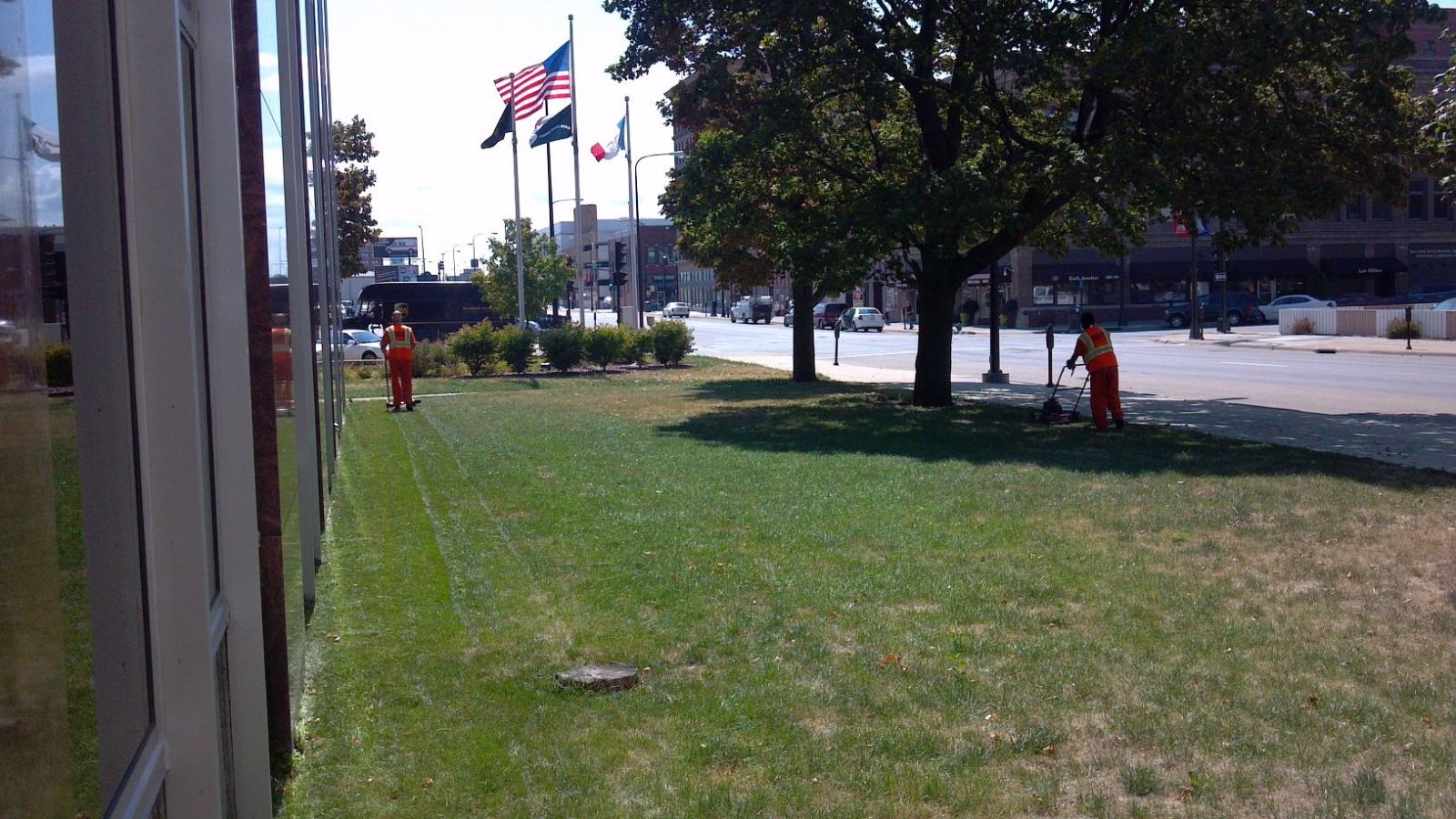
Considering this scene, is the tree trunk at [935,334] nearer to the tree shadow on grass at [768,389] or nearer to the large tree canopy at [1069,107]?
the large tree canopy at [1069,107]

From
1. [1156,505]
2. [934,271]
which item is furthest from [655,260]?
[1156,505]

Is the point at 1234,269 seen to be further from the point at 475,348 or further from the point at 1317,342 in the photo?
the point at 475,348

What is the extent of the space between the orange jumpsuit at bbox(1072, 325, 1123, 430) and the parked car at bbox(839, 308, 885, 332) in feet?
176

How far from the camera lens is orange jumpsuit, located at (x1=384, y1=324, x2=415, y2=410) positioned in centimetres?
2270

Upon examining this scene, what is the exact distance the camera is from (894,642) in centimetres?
677

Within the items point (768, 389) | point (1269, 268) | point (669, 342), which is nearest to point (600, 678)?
point (768, 389)

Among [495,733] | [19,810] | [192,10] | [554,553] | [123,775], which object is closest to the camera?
[19,810]

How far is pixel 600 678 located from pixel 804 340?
80.4 feet

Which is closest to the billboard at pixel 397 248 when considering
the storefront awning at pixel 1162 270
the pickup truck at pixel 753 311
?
the pickup truck at pixel 753 311

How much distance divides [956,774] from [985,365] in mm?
31859

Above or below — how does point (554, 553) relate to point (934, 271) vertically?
below

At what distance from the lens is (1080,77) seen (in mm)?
19750

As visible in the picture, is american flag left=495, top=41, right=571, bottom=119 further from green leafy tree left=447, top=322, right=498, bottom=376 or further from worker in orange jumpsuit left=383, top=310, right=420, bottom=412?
worker in orange jumpsuit left=383, top=310, right=420, bottom=412

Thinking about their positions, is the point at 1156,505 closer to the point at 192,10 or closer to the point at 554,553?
the point at 554,553
